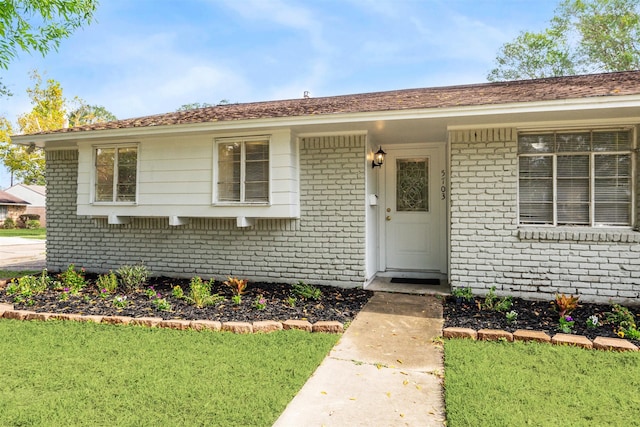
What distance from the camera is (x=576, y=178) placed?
509 centimetres

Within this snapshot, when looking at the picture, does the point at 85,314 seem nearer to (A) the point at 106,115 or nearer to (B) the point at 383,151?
(B) the point at 383,151

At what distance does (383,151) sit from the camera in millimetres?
6727

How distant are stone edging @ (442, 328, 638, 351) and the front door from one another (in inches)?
115

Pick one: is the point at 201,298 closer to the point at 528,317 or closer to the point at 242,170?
the point at 242,170

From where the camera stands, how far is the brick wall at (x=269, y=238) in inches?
232

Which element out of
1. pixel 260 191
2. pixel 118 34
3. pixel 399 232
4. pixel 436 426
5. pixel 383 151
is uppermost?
pixel 118 34

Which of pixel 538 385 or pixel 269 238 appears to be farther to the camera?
pixel 269 238

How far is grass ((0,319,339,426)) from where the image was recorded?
2332 millimetres

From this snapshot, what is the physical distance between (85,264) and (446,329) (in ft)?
22.0

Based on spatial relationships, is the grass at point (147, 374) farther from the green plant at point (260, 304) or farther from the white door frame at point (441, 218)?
the white door frame at point (441, 218)

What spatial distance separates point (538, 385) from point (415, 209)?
426 centimetres

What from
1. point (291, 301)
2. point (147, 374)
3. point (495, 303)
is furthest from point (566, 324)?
point (147, 374)

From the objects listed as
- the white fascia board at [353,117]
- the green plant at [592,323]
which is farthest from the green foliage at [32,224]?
the green plant at [592,323]

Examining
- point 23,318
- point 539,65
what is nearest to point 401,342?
point 23,318
